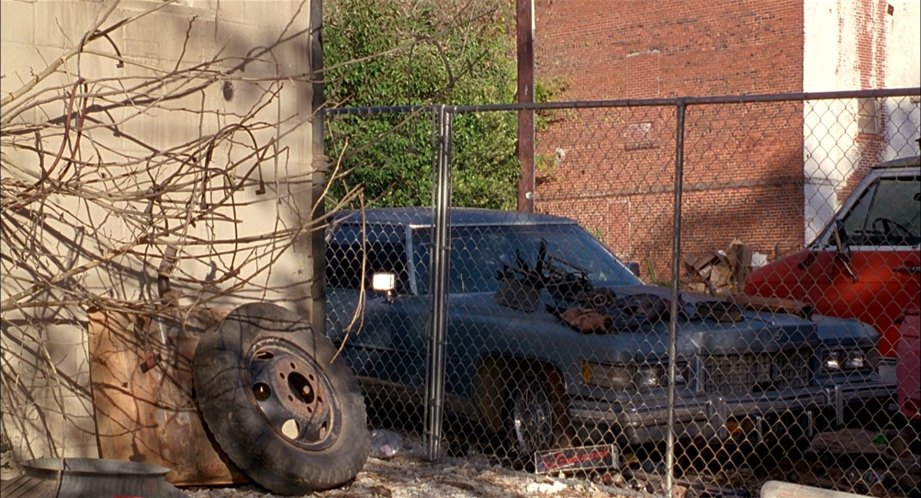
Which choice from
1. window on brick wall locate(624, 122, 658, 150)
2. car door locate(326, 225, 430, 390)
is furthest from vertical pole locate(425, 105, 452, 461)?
window on brick wall locate(624, 122, 658, 150)

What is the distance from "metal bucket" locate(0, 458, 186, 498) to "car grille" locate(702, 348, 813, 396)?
372 centimetres

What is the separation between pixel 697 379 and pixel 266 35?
339cm

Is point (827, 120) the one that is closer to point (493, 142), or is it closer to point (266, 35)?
point (493, 142)

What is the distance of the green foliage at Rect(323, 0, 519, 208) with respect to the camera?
1884cm

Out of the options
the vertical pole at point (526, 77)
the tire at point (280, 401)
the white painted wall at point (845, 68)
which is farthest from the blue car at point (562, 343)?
the white painted wall at point (845, 68)

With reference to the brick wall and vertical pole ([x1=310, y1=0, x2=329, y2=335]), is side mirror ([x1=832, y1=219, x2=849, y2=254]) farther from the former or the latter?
the brick wall

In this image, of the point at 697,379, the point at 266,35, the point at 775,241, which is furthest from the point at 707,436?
the point at 775,241

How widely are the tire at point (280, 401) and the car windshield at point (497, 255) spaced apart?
61.4 inches

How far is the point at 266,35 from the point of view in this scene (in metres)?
7.38

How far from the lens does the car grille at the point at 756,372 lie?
749 cm

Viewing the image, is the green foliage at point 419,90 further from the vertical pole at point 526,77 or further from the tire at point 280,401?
the tire at point 280,401

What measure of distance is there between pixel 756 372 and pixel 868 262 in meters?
2.61

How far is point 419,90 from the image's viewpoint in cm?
2017

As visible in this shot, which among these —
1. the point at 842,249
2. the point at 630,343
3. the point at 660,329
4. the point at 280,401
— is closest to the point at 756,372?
the point at 660,329
